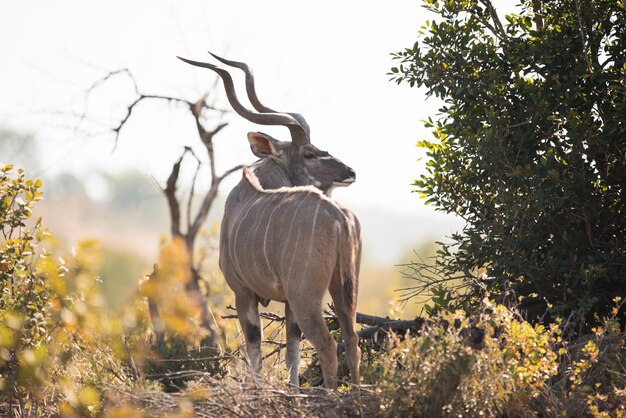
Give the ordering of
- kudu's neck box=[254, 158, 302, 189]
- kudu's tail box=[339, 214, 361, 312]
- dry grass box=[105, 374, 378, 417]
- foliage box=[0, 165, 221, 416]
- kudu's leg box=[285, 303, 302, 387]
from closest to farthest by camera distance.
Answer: dry grass box=[105, 374, 378, 417]
foliage box=[0, 165, 221, 416]
kudu's tail box=[339, 214, 361, 312]
kudu's leg box=[285, 303, 302, 387]
kudu's neck box=[254, 158, 302, 189]

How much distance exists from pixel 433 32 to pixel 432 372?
251 cm

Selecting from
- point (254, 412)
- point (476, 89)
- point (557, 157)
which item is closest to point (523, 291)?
point (557, 157)

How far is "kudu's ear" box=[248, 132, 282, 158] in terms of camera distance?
596 cm

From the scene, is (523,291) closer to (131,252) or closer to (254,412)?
(254,412)

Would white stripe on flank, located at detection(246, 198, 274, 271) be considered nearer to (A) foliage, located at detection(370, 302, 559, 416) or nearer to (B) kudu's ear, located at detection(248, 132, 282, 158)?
(B) kudu's ear, located at detection(248, 132, 282, 158)

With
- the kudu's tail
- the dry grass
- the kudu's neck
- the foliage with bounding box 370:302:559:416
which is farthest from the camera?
the kudu's neck

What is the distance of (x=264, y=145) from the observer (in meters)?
6.04

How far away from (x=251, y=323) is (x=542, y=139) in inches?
77.4

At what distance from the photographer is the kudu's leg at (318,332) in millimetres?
4371

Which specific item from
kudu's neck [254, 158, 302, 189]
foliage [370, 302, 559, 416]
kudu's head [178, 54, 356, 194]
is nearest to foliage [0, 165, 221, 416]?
foliage [370, 302, 559, 416]

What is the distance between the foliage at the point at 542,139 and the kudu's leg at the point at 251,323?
1248mm

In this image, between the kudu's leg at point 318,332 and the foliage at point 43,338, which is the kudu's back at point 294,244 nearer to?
the kudu's leg at point 318,332

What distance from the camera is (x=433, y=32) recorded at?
5.62 m

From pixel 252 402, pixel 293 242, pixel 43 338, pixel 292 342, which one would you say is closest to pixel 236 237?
pixel 292 342
